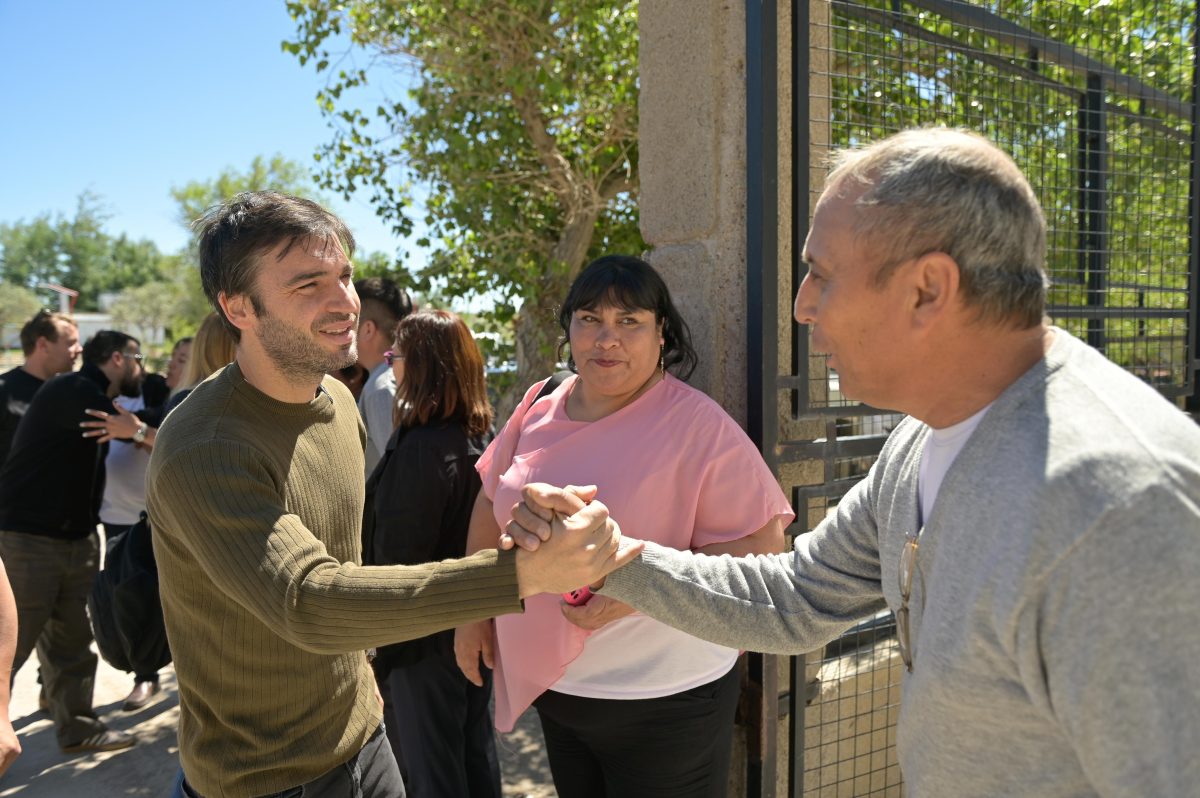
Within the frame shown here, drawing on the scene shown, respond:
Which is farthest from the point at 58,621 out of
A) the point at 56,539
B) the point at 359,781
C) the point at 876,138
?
the point at 876,138

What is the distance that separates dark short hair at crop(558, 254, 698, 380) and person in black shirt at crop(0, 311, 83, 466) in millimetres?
4393

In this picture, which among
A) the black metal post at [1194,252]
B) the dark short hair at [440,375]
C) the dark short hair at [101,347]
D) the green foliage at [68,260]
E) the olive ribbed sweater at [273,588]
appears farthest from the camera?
the green foliage at [68,260]

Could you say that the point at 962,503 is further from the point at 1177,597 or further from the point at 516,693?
the point at 516,693

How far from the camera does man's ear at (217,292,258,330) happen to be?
6.86ft

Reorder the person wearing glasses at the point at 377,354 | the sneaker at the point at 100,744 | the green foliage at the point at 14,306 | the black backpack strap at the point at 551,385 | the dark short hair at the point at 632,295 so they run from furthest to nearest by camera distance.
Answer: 1. the green foliage at the point at 14,306
2. the sneaker at the point at 100,744
3. the person wearing glasses at the point at 377,354
4. the black backpack strap at the point at 551,385
5. the dark short hair at the point at 632,295

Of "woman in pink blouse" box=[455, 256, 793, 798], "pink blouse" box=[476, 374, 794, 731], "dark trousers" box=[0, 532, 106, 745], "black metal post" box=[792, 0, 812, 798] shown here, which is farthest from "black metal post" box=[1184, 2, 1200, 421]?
"dark trousers" box=[0, 532, 106, 745]

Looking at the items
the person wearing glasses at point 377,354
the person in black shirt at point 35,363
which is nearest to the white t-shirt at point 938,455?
the person wearing glasses at point 377,354

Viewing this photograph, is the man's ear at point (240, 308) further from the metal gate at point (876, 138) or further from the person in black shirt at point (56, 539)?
the person in black shirt at point (56, 539)

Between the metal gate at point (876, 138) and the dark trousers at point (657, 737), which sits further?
the metal gate at point (876, 138)

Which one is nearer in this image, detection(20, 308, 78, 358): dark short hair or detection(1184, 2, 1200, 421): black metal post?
detection(1184, 2, 1200, 421): black metal post

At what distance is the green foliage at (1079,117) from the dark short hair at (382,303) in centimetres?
247

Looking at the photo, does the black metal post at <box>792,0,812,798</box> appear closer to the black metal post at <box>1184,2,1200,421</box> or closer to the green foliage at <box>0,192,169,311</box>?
the black metal post at <box>1184,2,1200,421</box>

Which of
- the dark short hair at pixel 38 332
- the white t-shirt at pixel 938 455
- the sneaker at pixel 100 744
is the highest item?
the dark short hair at pixel 38 332

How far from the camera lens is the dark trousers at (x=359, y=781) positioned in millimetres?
2102
